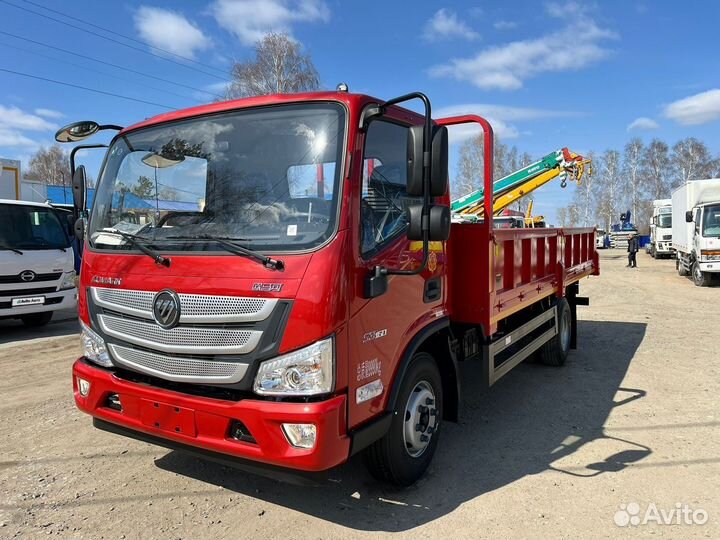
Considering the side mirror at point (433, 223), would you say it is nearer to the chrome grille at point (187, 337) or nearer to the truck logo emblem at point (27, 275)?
the chrome grille at point (187, 337)

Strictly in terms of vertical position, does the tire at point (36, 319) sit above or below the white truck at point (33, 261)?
below

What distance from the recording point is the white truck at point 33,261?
8.10 m

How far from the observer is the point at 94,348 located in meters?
3.28

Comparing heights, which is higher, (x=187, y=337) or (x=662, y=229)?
(x=662, y=229)

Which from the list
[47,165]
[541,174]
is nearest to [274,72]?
[541,174]

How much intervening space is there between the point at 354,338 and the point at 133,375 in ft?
4.66

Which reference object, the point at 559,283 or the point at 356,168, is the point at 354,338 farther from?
the point at 559,283

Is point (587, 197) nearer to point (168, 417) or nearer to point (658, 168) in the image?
point (658, 168)

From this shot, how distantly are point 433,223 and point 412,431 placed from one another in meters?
1.41

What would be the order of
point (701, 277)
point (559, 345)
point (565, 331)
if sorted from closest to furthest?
point (559, 345) → point (565, 331) → point (701, 277)

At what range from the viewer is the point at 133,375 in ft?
10.2

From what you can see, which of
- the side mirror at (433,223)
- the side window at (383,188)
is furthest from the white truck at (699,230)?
Result: the side mirror at (433,223)

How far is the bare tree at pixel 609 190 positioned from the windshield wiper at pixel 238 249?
64309 millimetres

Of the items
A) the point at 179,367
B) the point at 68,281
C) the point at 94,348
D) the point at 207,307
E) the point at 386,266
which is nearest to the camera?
the point at 207,307
